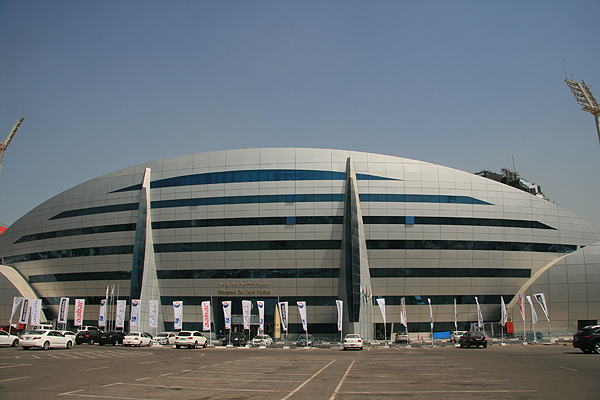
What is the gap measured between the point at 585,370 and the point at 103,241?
61.8 m

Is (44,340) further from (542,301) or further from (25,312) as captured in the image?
(542,301)

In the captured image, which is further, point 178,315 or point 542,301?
point 178,315

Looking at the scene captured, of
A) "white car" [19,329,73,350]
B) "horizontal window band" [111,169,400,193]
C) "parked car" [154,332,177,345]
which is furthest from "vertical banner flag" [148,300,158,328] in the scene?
"white car" [19,329,73,350]

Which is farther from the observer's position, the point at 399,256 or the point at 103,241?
the point at 103,241

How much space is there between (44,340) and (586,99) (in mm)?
67977

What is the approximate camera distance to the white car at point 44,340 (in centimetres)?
3266

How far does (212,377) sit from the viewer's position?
58.6ft

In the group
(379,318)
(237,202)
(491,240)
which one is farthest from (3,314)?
(491,240)

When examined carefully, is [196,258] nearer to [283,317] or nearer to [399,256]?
[283,317]

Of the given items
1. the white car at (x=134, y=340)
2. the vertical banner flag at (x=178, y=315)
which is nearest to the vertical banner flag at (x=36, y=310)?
the vertical banner flag at (x=178, y=315)

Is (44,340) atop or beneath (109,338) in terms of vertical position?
atop

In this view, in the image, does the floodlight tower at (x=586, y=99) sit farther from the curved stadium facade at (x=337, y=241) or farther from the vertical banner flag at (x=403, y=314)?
the vertical banner flag at (x=403, y=314)

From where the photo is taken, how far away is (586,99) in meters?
56.8

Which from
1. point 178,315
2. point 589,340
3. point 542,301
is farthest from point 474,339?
point 178,315
